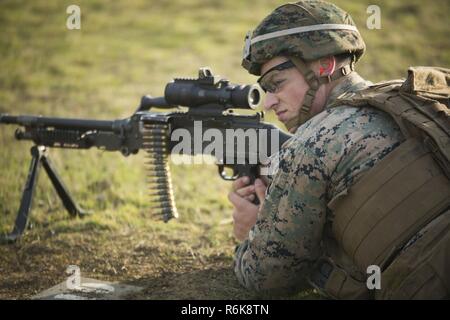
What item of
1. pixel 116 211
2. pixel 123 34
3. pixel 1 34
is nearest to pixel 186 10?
pixel 123 34

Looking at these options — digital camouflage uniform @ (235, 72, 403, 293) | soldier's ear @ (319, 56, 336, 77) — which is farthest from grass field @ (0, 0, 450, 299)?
soldier's ear @ (319, 56, 336, 77)

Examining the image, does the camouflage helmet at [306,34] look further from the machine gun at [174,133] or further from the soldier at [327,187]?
the machine gun at [174,133]

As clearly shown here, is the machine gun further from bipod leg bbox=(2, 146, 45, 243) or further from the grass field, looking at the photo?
the grass field

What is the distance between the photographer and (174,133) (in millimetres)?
6289

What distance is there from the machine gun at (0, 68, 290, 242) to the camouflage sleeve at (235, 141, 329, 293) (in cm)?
124

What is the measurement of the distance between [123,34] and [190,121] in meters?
15.5

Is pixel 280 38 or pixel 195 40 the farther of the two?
pixel 195 40

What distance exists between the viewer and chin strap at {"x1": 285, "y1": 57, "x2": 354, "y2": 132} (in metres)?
4.45

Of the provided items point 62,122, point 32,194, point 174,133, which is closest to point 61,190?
point 32,194

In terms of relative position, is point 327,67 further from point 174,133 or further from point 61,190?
point 61,190

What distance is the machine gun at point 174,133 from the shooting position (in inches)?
222

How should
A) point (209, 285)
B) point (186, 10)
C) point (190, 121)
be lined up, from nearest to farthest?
point (209, 285)
point (190, 121)
point (186, 10)

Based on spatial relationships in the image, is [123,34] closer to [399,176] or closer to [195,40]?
[195,40]

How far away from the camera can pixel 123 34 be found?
20.8 m
